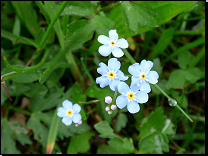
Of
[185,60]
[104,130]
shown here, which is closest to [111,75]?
[104,130]

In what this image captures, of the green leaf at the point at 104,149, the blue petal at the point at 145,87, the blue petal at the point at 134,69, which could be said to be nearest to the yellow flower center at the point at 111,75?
the blue petal at the point at 134,69

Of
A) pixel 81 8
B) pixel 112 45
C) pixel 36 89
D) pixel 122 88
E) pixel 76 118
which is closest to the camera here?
pixel 122 88

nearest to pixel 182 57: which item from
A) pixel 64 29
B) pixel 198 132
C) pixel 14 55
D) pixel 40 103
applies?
pixel 198 132

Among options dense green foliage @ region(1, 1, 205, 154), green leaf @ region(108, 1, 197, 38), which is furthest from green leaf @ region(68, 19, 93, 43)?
green leaf @ region(108, 1, 197, 38)

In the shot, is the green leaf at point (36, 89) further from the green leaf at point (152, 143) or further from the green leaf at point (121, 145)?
the green leaf at point (152, 143)

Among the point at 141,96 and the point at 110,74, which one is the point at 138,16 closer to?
the point at 110,74
